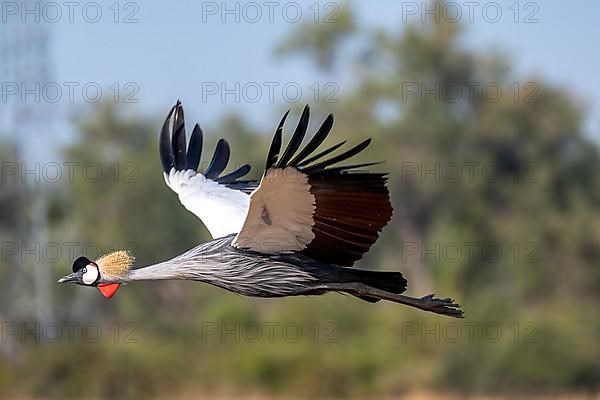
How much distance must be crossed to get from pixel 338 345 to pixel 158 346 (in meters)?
2.76

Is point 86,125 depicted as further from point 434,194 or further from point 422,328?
point 422,328

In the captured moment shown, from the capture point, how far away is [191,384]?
18.5 meters

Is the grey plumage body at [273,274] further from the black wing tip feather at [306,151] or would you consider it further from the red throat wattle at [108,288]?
the black wing tip feather at [306,151]

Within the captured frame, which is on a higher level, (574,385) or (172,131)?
(172,131)

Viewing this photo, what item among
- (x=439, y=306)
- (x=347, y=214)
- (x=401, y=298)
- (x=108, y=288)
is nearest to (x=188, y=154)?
(x=108, y=288)

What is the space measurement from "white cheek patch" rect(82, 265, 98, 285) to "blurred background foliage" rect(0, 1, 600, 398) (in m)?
9.88

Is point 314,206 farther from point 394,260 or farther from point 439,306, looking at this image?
point 394,260

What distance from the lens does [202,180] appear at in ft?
24.1

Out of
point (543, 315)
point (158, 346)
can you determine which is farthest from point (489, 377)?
point (158, 346)

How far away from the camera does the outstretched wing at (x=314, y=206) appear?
5.77 m

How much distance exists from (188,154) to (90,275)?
1475 mm

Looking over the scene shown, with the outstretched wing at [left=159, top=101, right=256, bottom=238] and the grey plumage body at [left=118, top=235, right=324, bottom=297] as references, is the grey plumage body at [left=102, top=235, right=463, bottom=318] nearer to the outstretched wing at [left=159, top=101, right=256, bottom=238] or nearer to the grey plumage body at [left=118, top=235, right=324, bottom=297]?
the grey plumage body at [left=118, top=235, right=324, bottom=297]

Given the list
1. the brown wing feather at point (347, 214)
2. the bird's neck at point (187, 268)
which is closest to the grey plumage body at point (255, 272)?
the bird's neck at point (187, 268)

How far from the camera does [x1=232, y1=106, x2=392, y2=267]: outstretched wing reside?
18.9 feet
